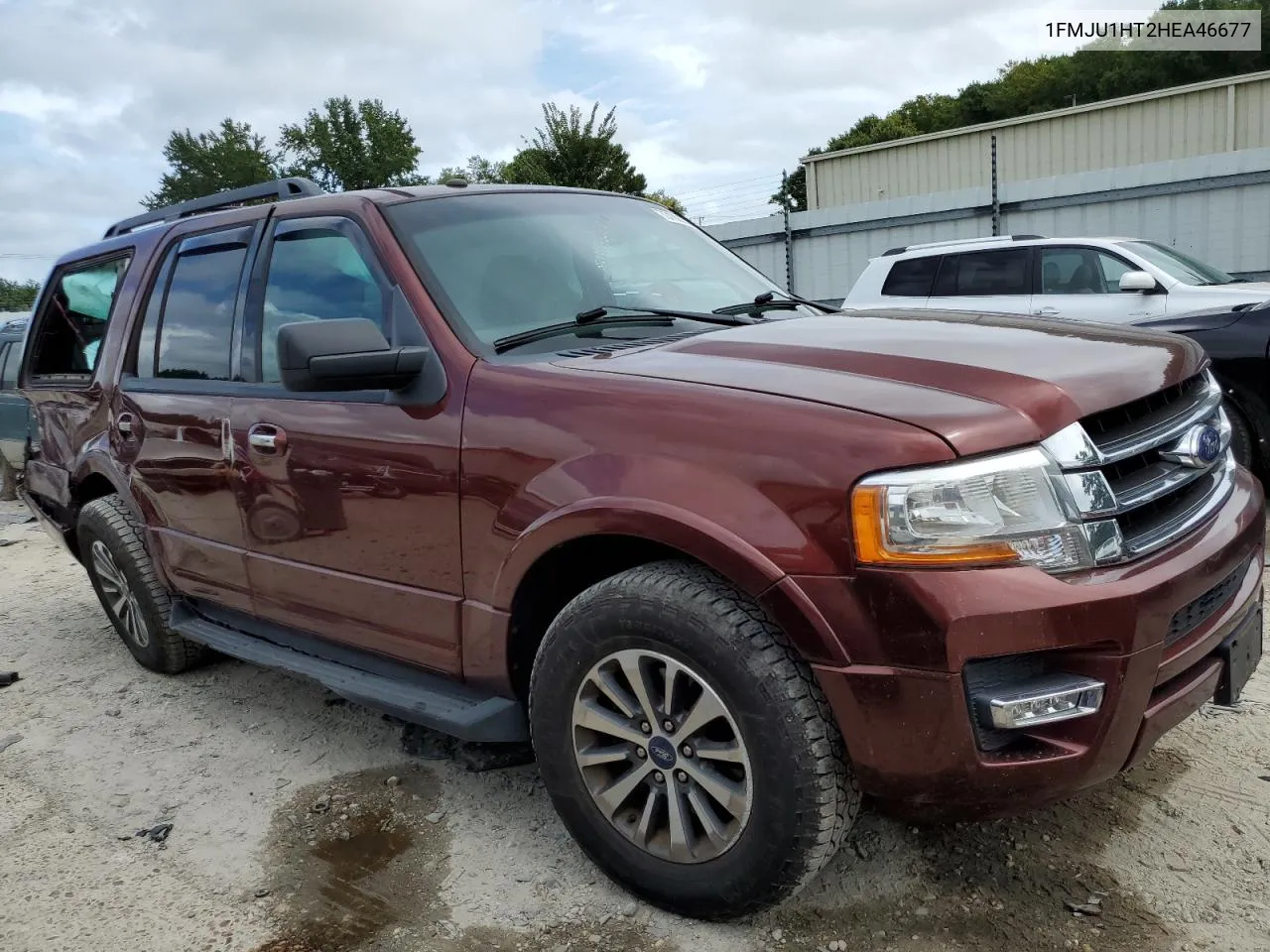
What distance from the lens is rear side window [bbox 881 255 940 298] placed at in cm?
894

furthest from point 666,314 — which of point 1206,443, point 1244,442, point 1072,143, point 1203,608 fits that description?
point 1072,143

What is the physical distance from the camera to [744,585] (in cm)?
209

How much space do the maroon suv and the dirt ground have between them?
286mm

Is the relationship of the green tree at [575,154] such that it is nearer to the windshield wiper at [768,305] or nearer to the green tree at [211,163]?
the windshield wiper at [768,305]

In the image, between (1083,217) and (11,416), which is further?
(1083,217)

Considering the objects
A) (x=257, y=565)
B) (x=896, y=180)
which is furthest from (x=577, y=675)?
(x=896, y=180)

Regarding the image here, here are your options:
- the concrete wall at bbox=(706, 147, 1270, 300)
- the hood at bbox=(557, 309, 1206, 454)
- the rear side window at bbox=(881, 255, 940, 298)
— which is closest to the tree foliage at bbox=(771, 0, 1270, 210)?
the concrete wall at bbox=(706, 147, 1270, 300)

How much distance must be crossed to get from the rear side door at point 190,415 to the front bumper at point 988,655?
2.29 meters

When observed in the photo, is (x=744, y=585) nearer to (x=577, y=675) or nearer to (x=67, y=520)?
(x=577, y=675)

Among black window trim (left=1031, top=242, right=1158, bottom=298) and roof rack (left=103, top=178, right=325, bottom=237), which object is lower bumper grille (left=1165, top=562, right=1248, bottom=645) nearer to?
roof rack (left=103, top=178, right=325, bottom=237)

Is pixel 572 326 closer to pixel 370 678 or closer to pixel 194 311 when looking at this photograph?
pixel 370 678

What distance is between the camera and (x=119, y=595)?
14.8 ft

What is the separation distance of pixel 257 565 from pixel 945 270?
711 centimetres

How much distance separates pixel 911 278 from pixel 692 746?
297 inches
